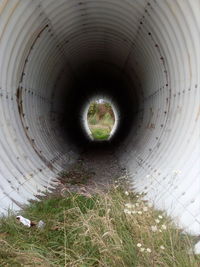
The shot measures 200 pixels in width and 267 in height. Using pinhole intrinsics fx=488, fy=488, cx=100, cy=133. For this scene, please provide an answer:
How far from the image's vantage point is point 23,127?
7.37 m

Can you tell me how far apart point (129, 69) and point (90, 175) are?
312cm

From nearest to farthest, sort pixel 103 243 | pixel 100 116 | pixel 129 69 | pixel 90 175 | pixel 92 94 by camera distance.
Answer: pixel 103 243
pixel 90 175
pixel 129 69
pixel 92 94
pixel 100 116

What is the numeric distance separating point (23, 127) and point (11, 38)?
1507mm

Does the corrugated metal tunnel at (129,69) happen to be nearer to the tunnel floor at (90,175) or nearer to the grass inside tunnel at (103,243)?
the tunnel floor at (90,175)

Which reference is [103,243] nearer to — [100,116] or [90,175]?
[90,175]

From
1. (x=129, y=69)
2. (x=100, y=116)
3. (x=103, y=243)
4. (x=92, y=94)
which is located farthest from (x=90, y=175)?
(x=100, y=116)

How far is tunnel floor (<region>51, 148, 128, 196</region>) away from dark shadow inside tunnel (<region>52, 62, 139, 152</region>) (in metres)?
1.37

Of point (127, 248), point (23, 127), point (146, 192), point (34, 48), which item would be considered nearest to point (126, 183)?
point (146, 192)

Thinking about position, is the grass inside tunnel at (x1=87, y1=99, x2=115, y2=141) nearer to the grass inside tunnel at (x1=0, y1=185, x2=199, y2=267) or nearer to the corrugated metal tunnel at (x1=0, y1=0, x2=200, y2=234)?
the corrugated metal tunnel at (x1=0, y1=0, x2=200, y2=234)

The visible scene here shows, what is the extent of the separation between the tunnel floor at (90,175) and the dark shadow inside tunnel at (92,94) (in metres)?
1.37

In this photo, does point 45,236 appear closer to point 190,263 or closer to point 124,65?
point 190,263

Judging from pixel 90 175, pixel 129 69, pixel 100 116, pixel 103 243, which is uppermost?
pixel 129 69

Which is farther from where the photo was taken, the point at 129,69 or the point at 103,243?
the point at 129,69

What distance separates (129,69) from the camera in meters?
11.1
